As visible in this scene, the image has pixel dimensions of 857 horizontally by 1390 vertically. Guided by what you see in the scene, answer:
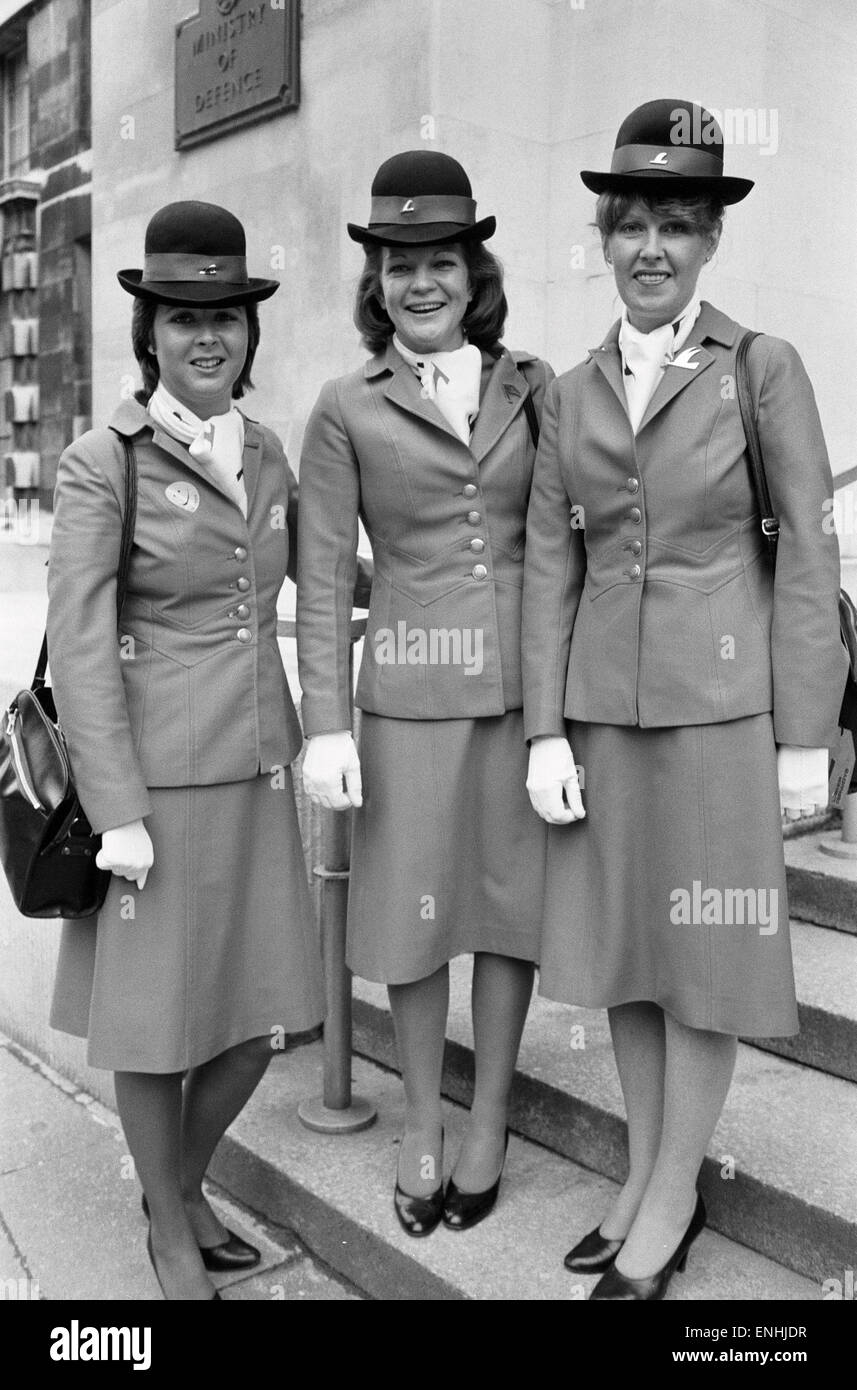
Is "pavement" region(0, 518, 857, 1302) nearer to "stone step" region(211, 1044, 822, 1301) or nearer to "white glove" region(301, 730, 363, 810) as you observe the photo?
"stone step" region(211, 1044, 822, 1301)

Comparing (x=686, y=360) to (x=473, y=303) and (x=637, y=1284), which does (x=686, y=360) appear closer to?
(x=473, y=303)

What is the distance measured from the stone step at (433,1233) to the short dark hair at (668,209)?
204cm

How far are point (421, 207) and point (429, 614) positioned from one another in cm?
86

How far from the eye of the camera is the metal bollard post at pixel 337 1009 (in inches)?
134

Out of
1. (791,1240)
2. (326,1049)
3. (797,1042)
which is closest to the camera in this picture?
(791,1240)

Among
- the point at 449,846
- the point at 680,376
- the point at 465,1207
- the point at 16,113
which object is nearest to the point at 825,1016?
the point at 465,1207

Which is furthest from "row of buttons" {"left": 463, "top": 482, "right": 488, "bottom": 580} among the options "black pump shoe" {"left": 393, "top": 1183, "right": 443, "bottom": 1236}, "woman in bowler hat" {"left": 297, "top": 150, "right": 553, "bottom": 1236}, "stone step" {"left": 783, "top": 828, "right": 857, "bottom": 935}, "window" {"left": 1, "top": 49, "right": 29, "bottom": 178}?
"window" {"left": 1, "top": 49, "right": 29, "bottom": 178}

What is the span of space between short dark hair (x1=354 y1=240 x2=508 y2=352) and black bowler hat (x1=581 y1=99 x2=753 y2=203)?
0.37m

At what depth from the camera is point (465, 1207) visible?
288cm
